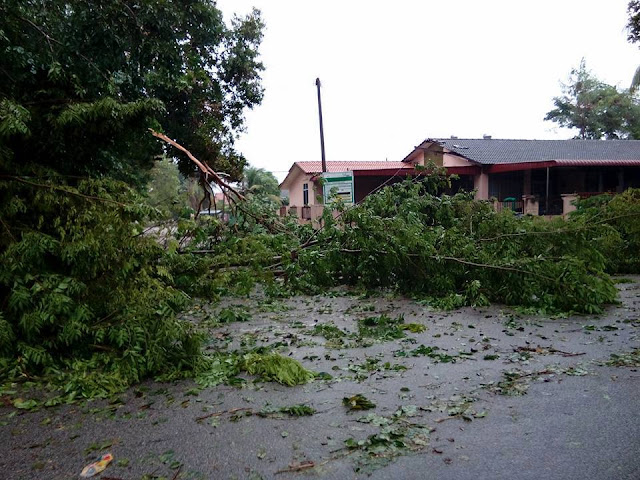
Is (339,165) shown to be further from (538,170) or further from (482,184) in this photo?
(538,170)

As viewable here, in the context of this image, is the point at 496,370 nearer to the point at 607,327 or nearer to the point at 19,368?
the point at 607,327

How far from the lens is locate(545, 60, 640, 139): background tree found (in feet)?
122

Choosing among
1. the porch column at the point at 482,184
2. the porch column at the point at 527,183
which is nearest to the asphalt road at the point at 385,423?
the porch column at the point at 527,183

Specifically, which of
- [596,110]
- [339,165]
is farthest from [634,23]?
[596,110]

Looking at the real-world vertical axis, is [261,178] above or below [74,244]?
above

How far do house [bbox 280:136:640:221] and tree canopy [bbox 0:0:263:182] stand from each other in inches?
426

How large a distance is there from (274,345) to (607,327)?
3479mm

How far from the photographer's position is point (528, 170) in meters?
20.7

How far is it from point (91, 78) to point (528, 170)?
1833cm

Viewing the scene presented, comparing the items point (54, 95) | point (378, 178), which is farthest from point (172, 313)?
point (378, 178)

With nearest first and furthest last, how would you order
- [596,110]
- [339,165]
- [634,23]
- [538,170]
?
[634,23]
[538,170]
[339,165]
[596,110]

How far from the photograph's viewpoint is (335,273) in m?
8.30

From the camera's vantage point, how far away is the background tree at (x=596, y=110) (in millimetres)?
37094

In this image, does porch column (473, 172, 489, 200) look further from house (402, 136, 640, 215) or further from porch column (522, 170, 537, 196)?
porch column (522, 170, 537, 196)
